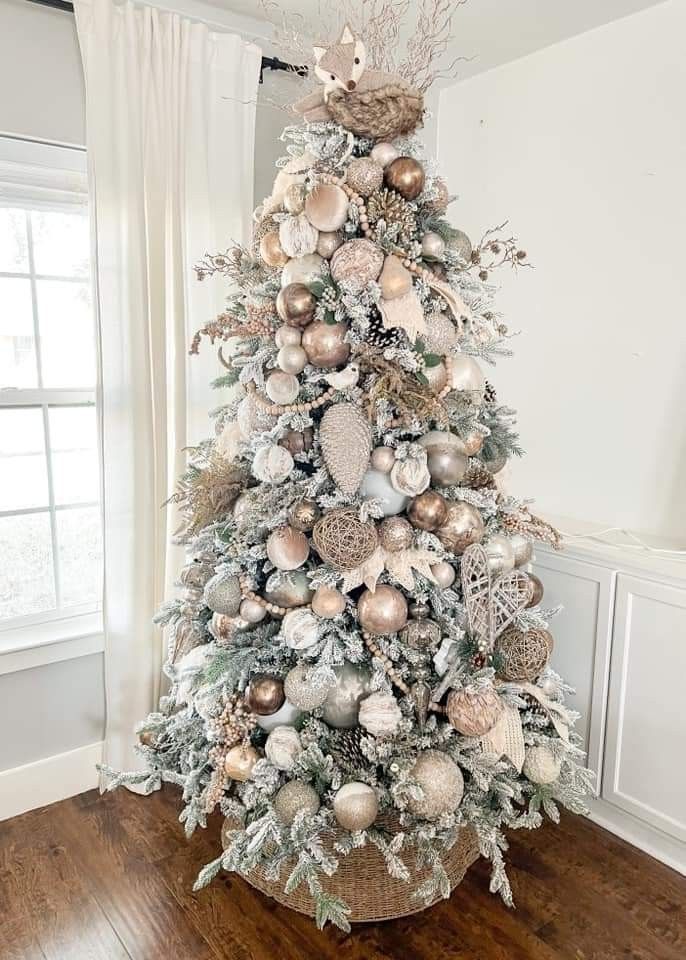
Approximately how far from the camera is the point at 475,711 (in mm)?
1563

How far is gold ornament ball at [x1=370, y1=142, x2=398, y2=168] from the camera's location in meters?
1.61

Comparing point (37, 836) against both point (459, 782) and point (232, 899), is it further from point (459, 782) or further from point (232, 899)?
point (459, 782)

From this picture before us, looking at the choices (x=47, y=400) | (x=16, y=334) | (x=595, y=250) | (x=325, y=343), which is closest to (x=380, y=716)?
(x=325, y=343)

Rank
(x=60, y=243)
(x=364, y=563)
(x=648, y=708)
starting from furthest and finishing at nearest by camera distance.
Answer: (x=60, y=243), (x=648, y=708), (x=364, y=563)

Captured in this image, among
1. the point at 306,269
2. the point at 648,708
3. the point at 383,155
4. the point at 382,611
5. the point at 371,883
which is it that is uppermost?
the point at 383,155

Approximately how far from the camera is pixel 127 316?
2.21 metres

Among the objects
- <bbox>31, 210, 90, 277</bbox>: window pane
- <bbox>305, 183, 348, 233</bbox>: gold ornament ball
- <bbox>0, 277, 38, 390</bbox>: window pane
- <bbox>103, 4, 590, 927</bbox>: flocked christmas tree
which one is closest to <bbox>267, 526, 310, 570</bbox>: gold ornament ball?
<bbox>103, 4, 590, 927</bbox>: flocked christmas tree

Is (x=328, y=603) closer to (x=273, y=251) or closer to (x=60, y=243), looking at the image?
(x=273, y=251)

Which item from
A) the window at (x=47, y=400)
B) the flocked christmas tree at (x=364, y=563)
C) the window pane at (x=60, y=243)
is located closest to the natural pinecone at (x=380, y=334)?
the flocked christmas tree at (x=364, y=563)

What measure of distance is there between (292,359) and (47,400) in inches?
44.6

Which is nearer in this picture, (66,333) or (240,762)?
(240,762)

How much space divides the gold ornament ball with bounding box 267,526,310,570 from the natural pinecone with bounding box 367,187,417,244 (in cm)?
68

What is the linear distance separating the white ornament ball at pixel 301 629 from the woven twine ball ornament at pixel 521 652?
44cm

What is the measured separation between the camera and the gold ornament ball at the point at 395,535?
1.61 metres
